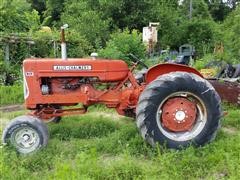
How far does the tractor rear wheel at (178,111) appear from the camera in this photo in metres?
5.91

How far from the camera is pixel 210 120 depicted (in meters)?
6.03

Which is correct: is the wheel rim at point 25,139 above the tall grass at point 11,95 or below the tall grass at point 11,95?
above

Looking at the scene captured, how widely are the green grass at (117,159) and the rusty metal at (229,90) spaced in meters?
1.13

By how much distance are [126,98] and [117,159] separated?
122 centimetres

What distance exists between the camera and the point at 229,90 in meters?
8.06

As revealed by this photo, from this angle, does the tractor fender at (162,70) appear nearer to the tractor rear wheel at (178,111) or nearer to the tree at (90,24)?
the tractor rear wheel at (178,111)

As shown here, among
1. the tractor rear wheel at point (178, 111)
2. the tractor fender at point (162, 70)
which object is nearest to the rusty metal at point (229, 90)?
the tractor fender at point (162, 70)

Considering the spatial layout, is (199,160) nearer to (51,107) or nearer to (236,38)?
(51,107)

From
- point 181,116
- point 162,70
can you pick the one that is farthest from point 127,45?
point 181,116

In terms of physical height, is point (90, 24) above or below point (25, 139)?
above

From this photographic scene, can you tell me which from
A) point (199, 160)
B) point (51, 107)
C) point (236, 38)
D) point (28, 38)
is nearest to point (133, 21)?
point (236, 38)

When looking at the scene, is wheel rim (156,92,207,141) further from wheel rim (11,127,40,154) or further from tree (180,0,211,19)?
tree (180,0,211,19)

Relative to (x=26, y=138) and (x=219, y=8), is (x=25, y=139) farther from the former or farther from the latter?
(x=219, y=8)

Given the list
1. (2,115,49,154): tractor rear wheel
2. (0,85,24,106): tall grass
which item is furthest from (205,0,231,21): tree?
(2,115,49,154): tractor rear wheel
